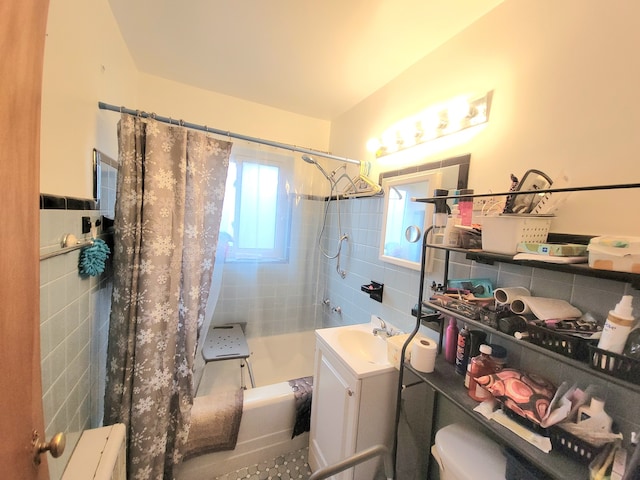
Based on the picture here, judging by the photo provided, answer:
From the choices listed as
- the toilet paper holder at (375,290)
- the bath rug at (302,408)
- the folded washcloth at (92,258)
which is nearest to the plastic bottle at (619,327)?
the toilet paper holder at (375,290)

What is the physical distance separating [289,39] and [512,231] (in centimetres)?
151

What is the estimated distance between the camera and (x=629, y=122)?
0.74 m

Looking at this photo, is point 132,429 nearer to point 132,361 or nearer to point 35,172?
point 132,361

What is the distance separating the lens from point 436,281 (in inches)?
51.7

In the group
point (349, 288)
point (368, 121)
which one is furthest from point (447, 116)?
point (349, 288)

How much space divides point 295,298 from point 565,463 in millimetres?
1877

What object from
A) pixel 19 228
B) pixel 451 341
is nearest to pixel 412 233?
pixel 451 341

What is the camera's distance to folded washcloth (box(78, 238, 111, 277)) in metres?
1.05

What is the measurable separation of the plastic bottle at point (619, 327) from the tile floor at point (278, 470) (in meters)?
1.62

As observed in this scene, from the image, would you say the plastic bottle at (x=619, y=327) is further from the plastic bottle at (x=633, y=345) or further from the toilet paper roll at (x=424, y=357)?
the toilet paper roll at (x=424, y=357)

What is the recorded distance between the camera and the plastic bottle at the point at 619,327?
572 millimetres

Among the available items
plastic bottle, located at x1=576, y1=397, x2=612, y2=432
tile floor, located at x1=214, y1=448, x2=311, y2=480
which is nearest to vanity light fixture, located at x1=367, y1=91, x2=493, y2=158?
plastic bottle, located at x1=576, y1=397, x2=612, y2=432

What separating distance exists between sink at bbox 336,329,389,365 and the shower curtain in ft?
2.92

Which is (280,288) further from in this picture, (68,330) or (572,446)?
(572,446)
